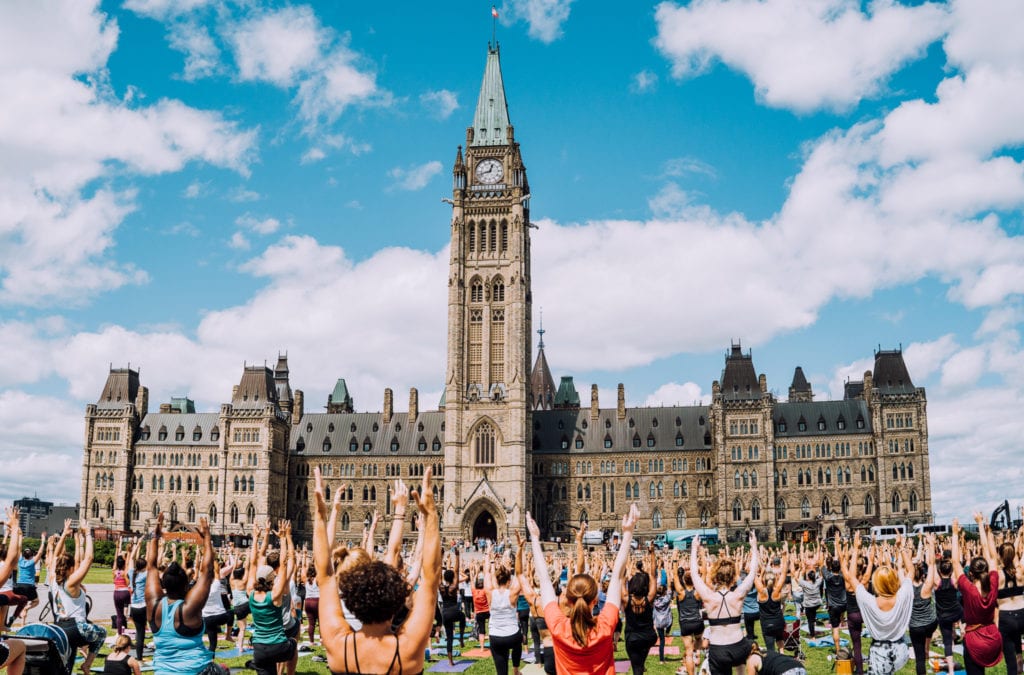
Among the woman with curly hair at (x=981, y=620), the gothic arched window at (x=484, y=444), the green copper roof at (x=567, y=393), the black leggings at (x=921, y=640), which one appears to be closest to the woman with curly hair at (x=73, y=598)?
the woman with curly hair at (x=981, y=620)

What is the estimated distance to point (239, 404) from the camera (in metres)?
94.1

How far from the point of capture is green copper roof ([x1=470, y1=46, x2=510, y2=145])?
94.5 m

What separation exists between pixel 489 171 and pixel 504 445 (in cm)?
2619

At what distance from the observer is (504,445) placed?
86.9m

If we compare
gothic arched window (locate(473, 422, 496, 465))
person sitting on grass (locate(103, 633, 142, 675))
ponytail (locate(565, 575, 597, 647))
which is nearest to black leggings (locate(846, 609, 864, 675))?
ponytail (locate(565, 575, 597, 647))

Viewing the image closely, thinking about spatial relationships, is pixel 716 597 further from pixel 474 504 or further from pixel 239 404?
pixel 239 404

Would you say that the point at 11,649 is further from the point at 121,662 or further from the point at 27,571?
the point at 27,571

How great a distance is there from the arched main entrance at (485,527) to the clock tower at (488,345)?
9 centimetres

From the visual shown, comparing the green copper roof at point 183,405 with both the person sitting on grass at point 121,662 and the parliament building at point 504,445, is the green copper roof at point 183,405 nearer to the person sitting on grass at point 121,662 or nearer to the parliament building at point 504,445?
the parliament building at point 504,445

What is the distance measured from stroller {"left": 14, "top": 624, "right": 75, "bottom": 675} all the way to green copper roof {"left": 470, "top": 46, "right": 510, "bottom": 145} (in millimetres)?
86884

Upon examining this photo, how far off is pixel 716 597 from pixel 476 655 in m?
11.0

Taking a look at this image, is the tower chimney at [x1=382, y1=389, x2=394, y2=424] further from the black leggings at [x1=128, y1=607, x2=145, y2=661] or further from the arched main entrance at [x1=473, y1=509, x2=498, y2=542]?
the black leggings at [x1=128, y1=607, x2=145, y2=661]

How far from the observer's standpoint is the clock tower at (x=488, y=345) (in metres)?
85.8

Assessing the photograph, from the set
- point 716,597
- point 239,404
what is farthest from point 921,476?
point 716,597
